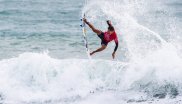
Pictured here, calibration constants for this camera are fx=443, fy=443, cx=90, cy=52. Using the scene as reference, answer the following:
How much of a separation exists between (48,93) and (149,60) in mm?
4889

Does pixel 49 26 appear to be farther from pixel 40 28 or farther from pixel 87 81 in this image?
pixel 87 81

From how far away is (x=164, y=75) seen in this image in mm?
19000

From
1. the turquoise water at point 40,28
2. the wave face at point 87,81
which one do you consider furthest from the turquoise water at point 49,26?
the wave face at point 87,81

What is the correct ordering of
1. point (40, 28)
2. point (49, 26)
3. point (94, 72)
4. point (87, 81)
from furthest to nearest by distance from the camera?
point (49, 26) < point (40, 28) < point (94, 72) < point (87, 81)

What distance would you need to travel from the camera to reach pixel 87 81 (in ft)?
64.0

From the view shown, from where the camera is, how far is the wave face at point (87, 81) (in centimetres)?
1814

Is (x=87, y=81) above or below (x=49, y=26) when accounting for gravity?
below

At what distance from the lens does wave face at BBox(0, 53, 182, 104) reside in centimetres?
1814

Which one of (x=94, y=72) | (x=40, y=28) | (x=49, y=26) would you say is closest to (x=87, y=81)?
(x=94, y=72)

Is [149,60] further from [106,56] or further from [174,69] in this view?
[106,56]

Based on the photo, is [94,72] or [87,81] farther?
[94,72]

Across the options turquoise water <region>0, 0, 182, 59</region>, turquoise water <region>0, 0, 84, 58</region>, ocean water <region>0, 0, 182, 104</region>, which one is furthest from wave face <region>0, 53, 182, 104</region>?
turquoise water <region>0, 0, 84, 58</region>

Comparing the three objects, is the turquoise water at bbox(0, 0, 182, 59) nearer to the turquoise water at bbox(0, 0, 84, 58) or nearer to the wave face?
the turquoise water at bbox(0, 0, 84, 58)

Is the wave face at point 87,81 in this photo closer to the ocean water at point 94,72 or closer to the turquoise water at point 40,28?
the ocean water at point 94,72
